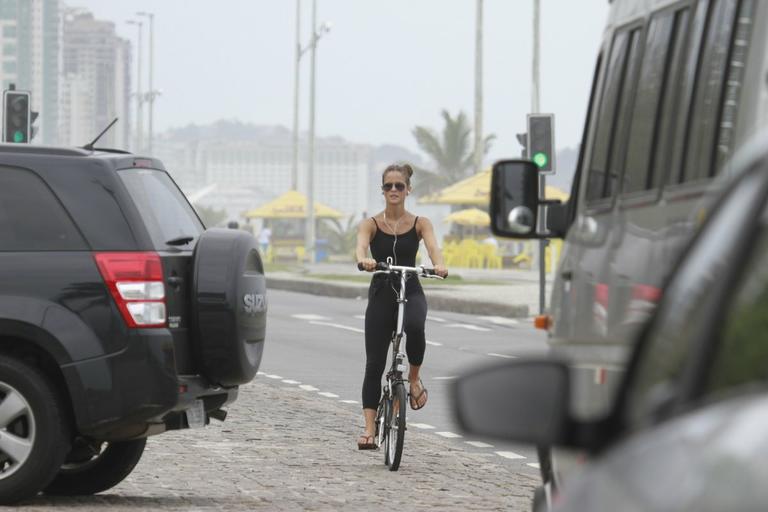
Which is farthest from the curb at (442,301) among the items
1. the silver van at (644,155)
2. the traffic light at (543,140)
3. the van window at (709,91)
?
the van window at (709,91)

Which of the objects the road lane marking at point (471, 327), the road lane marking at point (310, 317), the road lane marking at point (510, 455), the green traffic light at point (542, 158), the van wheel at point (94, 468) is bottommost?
the road lane marking at point (310, 317)

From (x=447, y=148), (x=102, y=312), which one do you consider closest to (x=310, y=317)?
(x=102, y=312)

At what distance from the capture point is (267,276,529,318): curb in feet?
113

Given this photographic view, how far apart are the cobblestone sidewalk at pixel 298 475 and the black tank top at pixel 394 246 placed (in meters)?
1.17

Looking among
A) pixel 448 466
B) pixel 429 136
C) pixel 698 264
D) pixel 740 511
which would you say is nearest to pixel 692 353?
pixel 698 264

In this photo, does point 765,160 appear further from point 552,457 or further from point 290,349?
point 290,349

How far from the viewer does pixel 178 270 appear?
962 centimetres

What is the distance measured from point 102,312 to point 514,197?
7.35 ft

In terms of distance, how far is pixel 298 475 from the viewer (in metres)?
11.4

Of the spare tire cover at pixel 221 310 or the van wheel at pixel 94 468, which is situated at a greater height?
the spare tire cover at pixel 221 310

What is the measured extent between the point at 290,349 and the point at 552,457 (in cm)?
1846

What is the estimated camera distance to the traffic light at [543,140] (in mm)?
27719

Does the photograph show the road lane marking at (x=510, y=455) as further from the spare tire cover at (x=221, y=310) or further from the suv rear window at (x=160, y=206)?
the spare tire cover at (x=221, y=310)

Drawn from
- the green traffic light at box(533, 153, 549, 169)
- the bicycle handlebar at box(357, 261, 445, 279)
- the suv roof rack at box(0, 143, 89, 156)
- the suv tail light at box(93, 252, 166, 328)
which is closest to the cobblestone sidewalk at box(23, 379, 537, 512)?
the suv tail light at box(93, 252, 166, 328)
